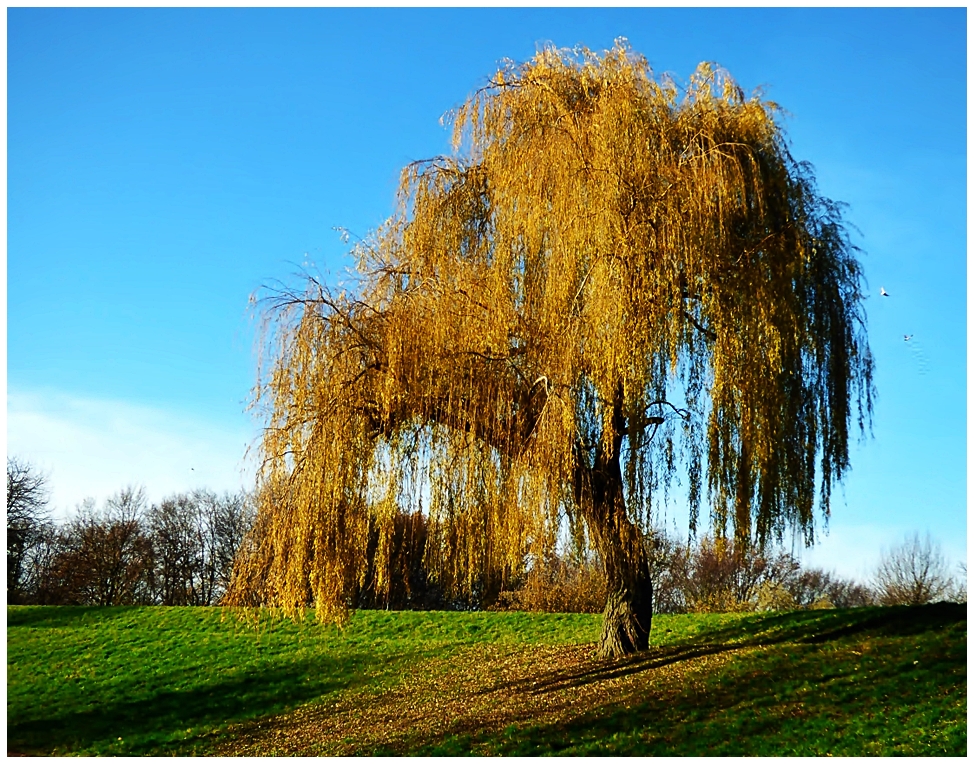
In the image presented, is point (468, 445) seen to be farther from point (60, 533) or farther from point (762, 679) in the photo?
point (60, 533)

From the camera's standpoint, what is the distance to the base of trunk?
12.6m

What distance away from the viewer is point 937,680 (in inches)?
427

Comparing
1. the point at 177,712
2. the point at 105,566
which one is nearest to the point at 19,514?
the point at 105,566

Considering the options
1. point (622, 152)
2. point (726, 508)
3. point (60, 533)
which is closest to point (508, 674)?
point (726, 508)

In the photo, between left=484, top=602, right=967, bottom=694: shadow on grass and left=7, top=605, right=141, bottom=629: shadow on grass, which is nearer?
left=484, top=602, right=967, bottom=694: shadow on grass

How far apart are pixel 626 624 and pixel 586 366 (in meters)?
4.24

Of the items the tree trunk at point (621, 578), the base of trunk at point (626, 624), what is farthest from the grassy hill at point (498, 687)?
the tree trunk at point (621, 578)

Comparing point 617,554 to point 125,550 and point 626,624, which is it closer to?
point 626,624

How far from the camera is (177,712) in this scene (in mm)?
14477

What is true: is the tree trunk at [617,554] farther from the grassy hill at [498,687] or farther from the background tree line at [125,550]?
the background tree line at [125,550]

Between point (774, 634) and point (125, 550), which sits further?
point (125, 550)

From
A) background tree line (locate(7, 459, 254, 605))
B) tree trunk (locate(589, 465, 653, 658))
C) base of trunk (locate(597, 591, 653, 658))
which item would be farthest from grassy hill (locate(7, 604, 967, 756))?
background tree line (locate(7, 459, 254, 605))

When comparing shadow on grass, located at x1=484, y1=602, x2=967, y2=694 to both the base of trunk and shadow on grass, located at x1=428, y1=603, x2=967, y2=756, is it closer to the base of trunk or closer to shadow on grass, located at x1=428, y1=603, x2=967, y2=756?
shadow on grass, located at x1=428, y1=603, x2=967, y2=756

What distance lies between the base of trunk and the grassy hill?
281 millimetres
